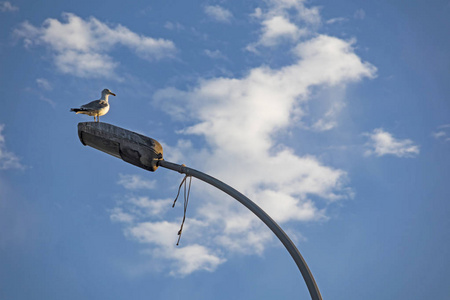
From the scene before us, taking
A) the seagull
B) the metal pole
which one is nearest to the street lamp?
the metal pole

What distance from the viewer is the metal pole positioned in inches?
205

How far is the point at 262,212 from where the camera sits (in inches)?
219

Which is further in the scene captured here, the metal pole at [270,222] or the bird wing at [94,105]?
the bird wing at [94,105]

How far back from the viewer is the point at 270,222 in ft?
18.0

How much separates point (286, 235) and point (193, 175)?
147 centimetres

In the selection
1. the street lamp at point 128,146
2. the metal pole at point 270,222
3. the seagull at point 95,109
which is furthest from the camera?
the seagull at point 95,109

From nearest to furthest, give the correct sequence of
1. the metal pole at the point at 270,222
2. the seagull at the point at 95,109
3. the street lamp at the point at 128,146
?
the metal pole at the point at 270,222, the street lamp at the point at 128,146, the seagull at the point at 95,109

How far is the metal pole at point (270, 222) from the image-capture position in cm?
521

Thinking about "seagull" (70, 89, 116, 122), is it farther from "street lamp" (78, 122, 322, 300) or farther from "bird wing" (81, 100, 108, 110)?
"street lamp" (78, 122, 322, 300)

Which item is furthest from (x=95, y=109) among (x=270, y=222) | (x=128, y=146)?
(x=270, y=222)

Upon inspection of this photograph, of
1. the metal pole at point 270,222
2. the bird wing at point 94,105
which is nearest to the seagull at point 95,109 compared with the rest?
the bird wing at point 94,105

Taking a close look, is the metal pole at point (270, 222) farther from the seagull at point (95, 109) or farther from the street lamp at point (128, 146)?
the seagull at point (95, 109)

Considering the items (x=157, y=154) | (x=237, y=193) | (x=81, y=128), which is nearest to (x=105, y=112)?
(x=81, y=128)

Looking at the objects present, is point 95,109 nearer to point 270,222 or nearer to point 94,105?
point 94,105
